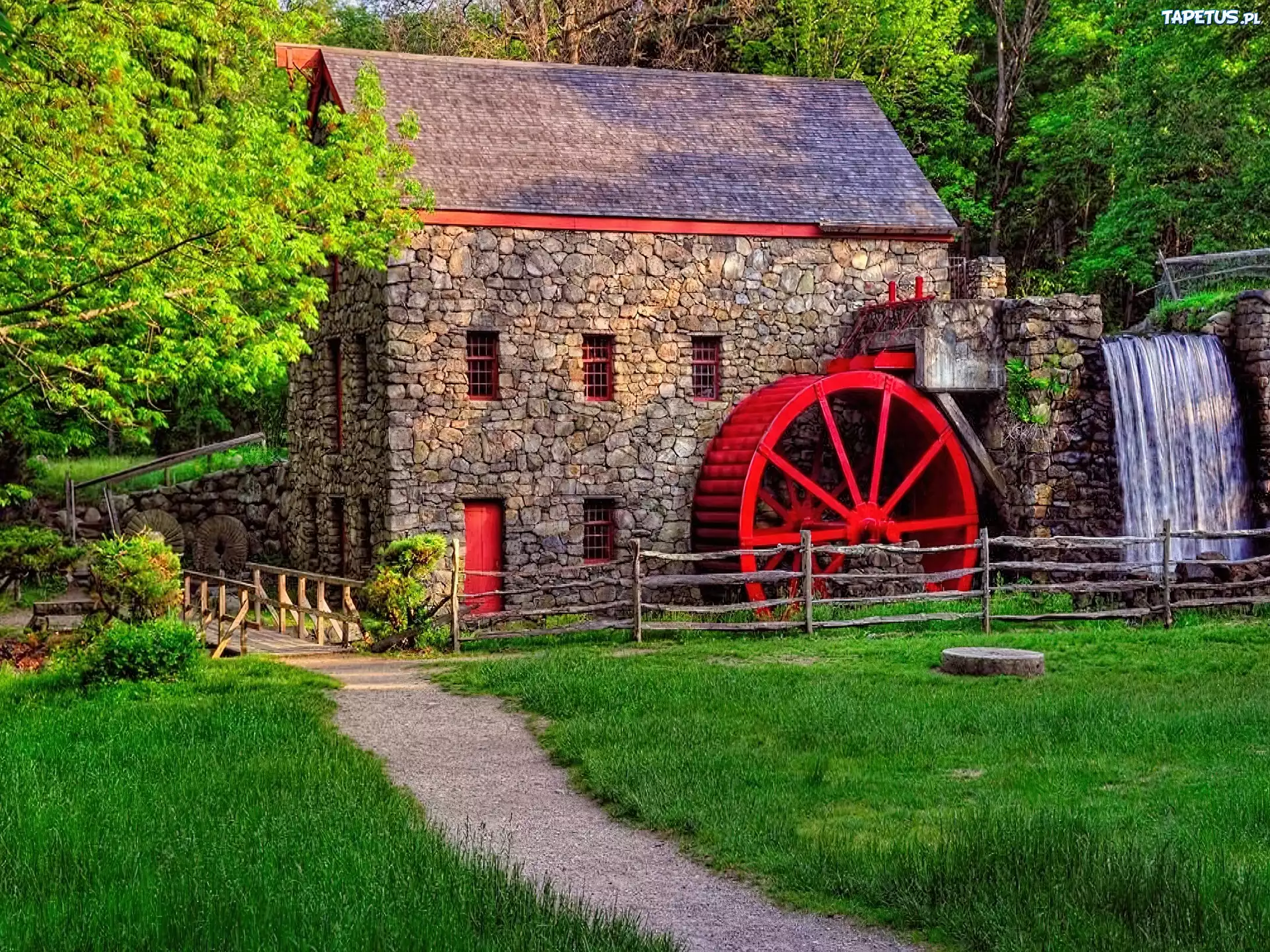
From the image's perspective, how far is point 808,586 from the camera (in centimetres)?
1695

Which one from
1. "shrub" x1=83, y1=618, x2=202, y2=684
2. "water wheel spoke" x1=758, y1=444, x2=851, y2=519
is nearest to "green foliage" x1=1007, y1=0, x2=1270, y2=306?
"water wheel spoke" x1=758, y1=444, x2=851, y2=519

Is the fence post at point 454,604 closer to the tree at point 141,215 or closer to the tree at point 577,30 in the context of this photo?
the tree at point 141,215

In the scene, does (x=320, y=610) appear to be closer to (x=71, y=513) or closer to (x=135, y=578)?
(x=135, y=578)

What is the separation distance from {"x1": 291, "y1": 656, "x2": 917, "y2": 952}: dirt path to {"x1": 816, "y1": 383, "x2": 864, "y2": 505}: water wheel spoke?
850 centimetres

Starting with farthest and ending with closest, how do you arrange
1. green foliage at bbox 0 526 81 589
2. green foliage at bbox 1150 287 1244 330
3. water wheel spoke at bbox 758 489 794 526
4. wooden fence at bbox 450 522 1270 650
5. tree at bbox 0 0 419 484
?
1. green foliage at bbox 1150 287 1244 330
2. water wheel spoke at bbox 758 489 794 526
3. green foliage at bbox 0 526 81 589
4. wooden fence at bbox 450 522 1270 650
5. tree at bbox 0 0 419 484

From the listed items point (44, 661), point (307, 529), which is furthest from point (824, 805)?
point (307, 529)

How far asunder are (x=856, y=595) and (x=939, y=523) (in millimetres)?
1816

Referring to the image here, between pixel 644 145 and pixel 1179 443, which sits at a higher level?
pixel 644 145

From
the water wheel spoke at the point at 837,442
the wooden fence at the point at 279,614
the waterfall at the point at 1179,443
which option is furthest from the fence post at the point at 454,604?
the waterfall at the point at 1179,443

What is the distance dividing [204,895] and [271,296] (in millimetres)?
11792

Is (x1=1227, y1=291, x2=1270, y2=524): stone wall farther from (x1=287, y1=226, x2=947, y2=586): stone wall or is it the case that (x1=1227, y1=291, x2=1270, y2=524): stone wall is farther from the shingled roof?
(x1=287, y1=226, x2=947, y2=586): stone wall

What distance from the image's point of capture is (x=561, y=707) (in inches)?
474

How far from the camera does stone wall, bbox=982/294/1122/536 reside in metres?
20.8

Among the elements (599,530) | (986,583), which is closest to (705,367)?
(599,530)
